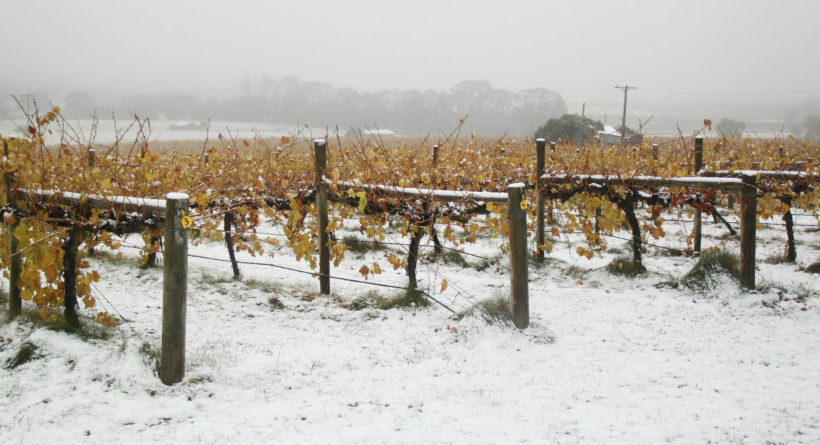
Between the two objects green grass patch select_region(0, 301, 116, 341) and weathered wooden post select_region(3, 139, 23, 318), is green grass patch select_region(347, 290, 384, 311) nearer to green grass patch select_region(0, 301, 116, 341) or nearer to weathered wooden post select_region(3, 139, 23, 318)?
green grass patch select_region(0, 301, 116, 341)

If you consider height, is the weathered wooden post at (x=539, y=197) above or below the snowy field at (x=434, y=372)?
above

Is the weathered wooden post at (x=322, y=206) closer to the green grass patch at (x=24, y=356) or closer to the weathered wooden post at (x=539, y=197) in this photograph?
→ the green grass patch at (x=24, y=356)

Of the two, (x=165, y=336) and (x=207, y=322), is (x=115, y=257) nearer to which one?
(x=207, y=322)

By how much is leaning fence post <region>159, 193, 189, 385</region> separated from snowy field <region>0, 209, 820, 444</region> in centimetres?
12

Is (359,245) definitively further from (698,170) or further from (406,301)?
(698,170)

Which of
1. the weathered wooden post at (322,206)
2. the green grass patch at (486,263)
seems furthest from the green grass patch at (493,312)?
the green grass patch at (486,263)

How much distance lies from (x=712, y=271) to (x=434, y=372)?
307 centimetres

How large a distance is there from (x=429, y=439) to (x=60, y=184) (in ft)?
9.97

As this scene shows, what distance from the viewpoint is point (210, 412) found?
2.65m

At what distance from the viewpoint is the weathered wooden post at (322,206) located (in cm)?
467

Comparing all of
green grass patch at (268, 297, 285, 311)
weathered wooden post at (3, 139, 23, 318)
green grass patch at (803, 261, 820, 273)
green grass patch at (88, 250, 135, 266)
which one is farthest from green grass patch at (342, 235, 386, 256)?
green grass patch at (803, 261, 820, 273)

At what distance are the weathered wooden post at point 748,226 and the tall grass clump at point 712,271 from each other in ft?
0.46

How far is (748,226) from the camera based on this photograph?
14.2 feet

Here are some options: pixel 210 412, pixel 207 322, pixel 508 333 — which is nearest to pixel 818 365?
pixel 508 333
